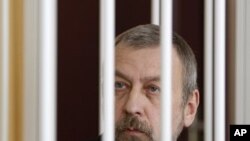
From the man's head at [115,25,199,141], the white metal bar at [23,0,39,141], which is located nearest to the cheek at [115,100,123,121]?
the man's head at [115,25,199,141]

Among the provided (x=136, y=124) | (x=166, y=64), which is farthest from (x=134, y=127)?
(x=166, y=64)

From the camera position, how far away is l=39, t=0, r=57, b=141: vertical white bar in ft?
1.32

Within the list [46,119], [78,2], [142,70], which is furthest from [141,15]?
[46,119]

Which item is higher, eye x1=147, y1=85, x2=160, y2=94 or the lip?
eye x1=147, y1=85, x2=160, y2=94

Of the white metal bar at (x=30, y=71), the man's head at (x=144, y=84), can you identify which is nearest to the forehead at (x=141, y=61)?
the man's head at (x=144, y=84)

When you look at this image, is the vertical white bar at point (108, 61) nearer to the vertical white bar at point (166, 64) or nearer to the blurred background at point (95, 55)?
the vertical white bar at point (166, 64)

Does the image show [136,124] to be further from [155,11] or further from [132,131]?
[155,11]

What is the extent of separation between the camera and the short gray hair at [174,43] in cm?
52

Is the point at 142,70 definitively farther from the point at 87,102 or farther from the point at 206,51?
the point at 87,102

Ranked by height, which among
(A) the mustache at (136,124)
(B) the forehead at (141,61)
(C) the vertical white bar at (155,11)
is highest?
(C) the vertical white bar at (155,11)

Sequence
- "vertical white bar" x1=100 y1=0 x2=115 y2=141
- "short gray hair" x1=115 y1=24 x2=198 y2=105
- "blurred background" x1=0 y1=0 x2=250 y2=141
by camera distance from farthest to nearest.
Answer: "blurred background" x1=0 y1=0 x2=250 y2=141, "short gray hair" x1=115 y1=24 x2=198 y2=105, "vertical white bar" x1=100 y1=0 x2=115 y2=141
